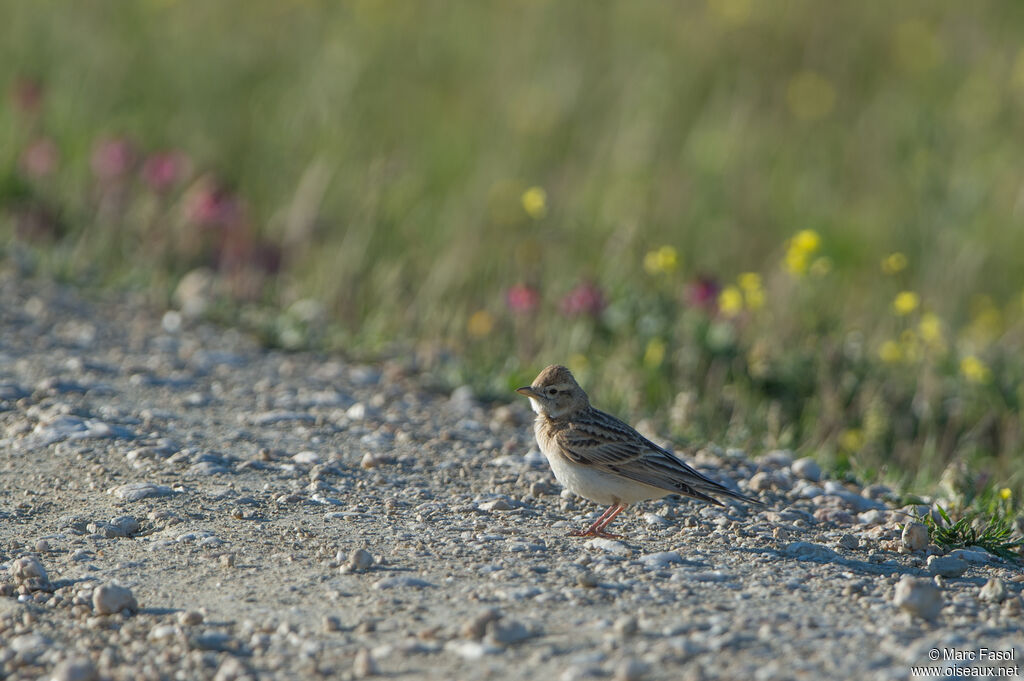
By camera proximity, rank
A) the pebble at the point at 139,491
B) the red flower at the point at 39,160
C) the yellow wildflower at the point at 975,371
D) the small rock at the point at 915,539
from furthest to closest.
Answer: the red flower at the point at 39,160 < the yellow wildflower at the point at 975,371 < the pebble at the point at 139,491 < the small rock at the point at 915,539

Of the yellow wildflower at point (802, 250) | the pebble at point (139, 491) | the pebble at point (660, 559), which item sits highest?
the yellow wildflower at point (802, 250)

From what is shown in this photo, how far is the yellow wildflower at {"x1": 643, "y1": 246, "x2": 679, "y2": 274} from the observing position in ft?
23.9

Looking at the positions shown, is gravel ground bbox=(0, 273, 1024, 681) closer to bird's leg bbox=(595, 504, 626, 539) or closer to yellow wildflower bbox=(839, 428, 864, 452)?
bird's leg bbox=(595, 504, 626, 539)

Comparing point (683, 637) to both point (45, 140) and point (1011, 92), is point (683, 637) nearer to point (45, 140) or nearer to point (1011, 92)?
point (45, 140)

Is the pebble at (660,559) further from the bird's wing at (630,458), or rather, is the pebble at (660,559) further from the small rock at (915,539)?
the small rock at (915,539)

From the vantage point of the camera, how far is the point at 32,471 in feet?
17.8

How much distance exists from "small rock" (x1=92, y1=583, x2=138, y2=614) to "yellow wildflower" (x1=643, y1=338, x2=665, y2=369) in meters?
3.78

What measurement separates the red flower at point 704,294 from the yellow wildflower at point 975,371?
1.45 metres

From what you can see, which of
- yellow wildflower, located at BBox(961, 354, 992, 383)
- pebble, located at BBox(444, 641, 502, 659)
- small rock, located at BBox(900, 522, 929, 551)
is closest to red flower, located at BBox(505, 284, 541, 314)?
yellow wildflower, located at BBox(961, 354, 992, 383)

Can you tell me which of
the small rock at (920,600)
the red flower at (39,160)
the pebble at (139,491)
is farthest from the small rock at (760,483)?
the red flower at (39,160)

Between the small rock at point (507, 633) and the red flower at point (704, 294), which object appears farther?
the red flower at point (704, 294)

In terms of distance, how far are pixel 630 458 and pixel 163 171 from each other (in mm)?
5345

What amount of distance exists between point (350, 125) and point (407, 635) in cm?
782

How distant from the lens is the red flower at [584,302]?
7531 millimetres
